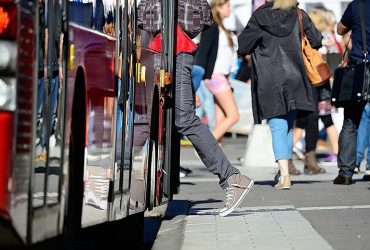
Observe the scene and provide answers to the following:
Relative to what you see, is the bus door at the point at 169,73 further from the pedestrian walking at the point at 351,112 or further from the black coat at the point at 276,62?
the pedestrian walking at the point at 351,112

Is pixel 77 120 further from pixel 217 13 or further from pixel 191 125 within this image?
pixel 217 13

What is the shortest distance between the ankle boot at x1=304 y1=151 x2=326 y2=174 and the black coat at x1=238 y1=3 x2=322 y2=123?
2.58 meters

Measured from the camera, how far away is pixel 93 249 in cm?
855

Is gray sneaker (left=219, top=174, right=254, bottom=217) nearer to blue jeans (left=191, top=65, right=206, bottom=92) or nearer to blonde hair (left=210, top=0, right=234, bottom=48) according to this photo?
blue jeans (left=191, top=65, right=206, bottom=92)

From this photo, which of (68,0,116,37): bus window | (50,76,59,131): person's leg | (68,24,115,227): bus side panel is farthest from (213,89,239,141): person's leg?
(50,76,59,131): person's leg

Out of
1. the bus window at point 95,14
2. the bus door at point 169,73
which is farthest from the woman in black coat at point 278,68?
the bus window at point 95,14

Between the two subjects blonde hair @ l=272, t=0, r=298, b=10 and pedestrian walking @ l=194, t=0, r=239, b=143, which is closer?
blonde hair @ l=272, t=0, r=298, b=10

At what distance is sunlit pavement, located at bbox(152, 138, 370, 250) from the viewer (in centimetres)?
830

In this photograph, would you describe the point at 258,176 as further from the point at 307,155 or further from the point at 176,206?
the point at 176,206

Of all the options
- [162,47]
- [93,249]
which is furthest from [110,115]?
[162,47]

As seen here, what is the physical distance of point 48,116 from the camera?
554cm

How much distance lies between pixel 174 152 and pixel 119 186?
2937 mm

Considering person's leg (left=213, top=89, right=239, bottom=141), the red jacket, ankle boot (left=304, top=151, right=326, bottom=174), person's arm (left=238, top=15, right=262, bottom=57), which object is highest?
person's arm (left=238, top=15, right=262, bottom=57)

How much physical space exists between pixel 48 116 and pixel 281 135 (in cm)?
779
